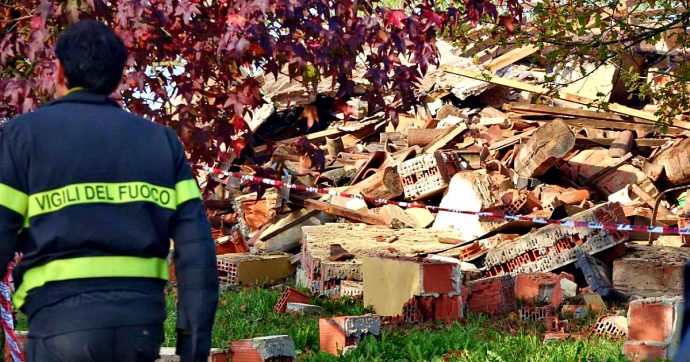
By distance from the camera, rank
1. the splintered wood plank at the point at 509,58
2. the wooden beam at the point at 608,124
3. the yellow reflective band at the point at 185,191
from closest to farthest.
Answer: the yellow reflective band at the point at 185,191, the wooden beam at the point at 608,124, the splintered wood plank at the point at 509,58

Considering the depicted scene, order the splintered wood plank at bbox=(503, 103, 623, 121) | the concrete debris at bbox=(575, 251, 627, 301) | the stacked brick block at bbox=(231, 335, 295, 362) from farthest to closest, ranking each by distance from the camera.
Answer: the splintered wood plank at bbox=(503, 103, 623, 121)
the concrete debris at bbox=(575, 251, 627, 301)
the stacked brick block at bbox=(231, 335, 295, 362)

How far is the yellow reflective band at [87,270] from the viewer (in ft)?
11.0

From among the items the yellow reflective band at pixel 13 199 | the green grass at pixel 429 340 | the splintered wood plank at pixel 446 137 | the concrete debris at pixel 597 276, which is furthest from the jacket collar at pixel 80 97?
the splintered wood plank at pixel 446 137

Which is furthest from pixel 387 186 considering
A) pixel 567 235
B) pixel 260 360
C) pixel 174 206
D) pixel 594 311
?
pixel 174 206

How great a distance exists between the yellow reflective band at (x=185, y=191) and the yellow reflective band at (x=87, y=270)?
24cm

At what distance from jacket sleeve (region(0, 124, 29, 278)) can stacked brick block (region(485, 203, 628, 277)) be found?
7.93m

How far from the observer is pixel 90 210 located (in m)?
3.37

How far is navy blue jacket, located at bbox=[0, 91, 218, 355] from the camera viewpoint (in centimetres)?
335

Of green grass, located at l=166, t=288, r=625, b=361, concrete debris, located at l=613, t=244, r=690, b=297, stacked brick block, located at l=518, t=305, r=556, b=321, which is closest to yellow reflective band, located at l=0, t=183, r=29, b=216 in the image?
green grass, located at l=166, t=288, r=625, b=361

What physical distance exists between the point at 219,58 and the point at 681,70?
7123mm

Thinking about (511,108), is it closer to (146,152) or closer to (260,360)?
(260,360)

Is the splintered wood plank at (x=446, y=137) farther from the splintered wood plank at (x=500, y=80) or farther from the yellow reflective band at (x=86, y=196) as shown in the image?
the yellow reflective band at (x=86, y=196)

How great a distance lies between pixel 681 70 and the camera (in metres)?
11.1

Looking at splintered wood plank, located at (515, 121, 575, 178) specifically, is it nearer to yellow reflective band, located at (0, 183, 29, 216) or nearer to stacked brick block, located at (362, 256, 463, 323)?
stacked brick block, located at (362, 256, 463, 323)
